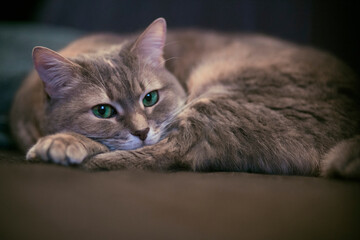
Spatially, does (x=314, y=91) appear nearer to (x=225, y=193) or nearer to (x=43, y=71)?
(x=225, y=193)

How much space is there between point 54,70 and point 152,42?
41 centimetres

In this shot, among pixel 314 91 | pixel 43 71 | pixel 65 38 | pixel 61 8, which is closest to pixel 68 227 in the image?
pixel 43 71

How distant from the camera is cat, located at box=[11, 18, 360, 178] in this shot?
1.09 meters

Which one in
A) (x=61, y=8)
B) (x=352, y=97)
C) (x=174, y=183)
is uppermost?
(x=61, y=8)

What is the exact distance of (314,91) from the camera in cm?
124

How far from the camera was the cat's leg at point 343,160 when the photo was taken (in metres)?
0.97

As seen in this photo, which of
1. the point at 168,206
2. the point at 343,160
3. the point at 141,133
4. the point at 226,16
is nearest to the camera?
the point at 168,206

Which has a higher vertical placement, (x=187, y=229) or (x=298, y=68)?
(x=298, y=68)

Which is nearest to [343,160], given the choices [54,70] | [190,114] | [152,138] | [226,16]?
[190,114]

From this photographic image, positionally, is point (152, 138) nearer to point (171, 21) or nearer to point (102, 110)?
point (102, 110)

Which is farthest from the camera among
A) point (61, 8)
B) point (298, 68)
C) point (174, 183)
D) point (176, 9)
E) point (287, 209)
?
point (61, 8)

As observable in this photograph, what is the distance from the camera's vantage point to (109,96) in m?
1.23

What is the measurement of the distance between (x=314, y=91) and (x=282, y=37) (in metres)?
0.99

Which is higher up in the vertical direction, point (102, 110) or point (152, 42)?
point (152, 42)
